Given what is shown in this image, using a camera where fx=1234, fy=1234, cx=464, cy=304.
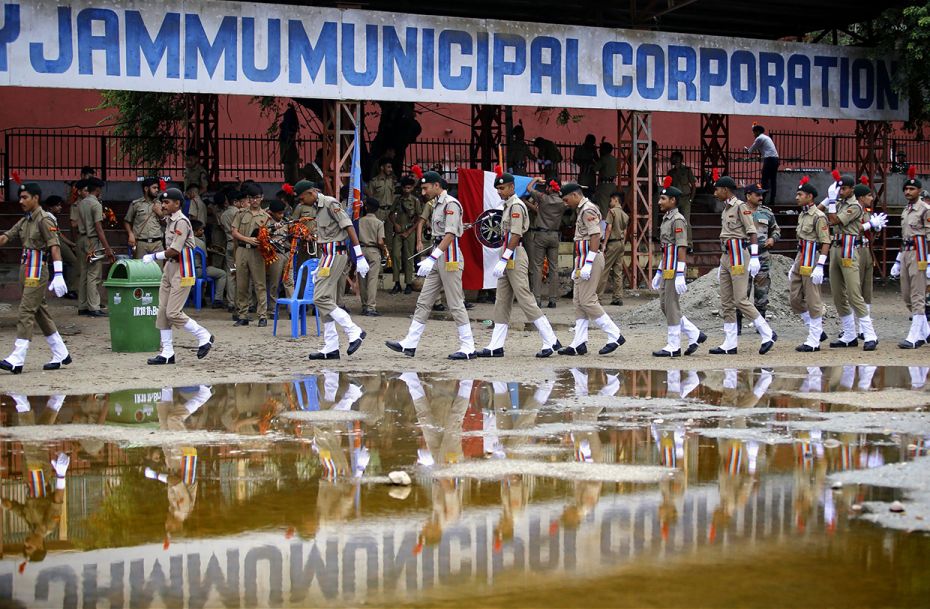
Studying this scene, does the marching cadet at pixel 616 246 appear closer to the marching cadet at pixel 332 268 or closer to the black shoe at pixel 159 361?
the marching cadet at pixel 332 268

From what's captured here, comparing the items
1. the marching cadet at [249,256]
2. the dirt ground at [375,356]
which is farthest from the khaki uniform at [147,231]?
the marching cadet at [249,256]

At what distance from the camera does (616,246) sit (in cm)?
2073

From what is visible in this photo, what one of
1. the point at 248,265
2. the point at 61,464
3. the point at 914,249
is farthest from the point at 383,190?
the point at 61,464

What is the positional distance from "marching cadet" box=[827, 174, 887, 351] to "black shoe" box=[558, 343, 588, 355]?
3.05 m

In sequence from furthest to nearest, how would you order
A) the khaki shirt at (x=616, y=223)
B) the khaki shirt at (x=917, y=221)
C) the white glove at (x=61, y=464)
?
the khaki shirt at (x=616, y=223) → the khaki shirt at (x=917, y=221) → the white glove at (x=61, y=464)

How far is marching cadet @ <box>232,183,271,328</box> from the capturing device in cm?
1697

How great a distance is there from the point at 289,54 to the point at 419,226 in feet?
12.1

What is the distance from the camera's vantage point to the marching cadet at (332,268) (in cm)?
1357

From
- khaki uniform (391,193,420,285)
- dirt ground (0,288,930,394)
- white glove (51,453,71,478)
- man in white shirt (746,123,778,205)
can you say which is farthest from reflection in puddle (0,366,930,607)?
man in white shirt (746,123,778,205)

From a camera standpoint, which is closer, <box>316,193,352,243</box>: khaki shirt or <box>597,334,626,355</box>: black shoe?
<box>316,193,352,243</box>: khaki shirt

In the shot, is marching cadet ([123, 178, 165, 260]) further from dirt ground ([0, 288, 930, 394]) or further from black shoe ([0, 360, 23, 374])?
black shoe ([0, 360, 23, 374])

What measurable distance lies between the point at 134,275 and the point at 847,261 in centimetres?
836

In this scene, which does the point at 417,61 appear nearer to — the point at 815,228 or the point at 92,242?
the point at 92,242

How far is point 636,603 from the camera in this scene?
17.7 ft
